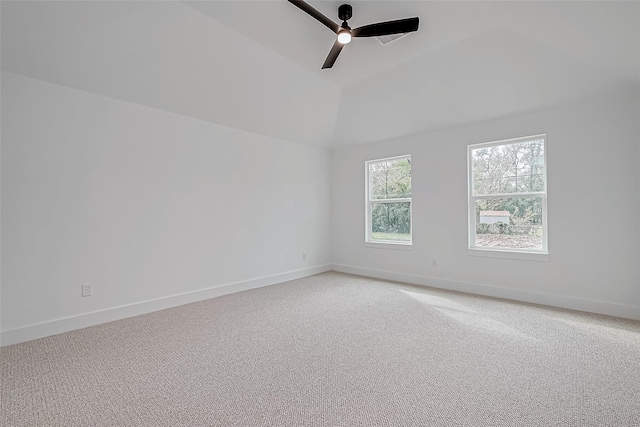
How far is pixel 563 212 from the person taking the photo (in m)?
3.67

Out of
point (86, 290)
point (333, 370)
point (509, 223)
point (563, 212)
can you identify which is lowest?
point (333, 370)

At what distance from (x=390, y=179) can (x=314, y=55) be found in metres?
2.59

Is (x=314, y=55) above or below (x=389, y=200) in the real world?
above

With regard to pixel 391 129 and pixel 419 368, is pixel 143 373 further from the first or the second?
pixel 391 129

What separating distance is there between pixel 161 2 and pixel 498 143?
4253 mm

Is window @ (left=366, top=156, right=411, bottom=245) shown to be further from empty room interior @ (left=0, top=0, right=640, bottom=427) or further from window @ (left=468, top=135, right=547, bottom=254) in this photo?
window @ (left=468, top=135, right=547, bottom=254)

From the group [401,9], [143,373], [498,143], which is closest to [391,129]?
[498,143]

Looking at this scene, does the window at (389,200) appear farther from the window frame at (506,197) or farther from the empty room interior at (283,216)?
the window frame at (506,197)

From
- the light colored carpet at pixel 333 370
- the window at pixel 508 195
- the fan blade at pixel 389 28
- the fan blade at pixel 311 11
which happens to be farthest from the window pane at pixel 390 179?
the fan blade at pixel 311 11

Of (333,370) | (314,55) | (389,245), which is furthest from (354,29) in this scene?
(389,245)

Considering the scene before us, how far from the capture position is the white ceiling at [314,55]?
8.65 feet

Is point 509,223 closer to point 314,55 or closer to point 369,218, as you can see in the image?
point 369,218

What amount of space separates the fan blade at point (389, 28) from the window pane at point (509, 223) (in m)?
2.79

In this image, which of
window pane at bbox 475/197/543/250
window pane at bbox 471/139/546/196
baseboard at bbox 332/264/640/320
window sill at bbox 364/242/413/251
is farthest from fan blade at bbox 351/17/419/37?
baseboard at bbox 332/264/640/320
